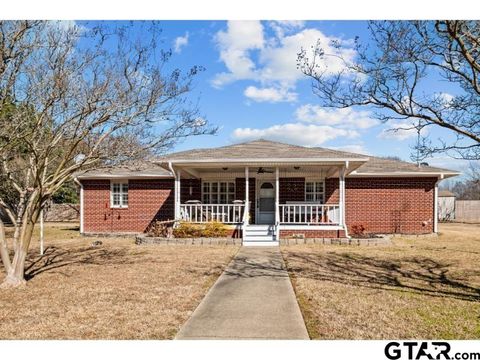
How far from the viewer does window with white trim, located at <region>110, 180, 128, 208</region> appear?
63.1ft

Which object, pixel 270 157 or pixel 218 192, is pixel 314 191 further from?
pixel 218 192

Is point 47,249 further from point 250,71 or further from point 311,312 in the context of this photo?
point 311,312

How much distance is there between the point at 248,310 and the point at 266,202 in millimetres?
12536

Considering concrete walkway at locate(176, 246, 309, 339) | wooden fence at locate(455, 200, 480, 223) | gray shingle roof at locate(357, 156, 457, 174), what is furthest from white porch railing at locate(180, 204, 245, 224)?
wooden fence at locate(455, 200, 480, 223)

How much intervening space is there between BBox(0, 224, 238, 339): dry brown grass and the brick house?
527 cm

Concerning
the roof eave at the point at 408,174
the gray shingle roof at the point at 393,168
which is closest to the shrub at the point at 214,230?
the roof eave at the point at 408,174

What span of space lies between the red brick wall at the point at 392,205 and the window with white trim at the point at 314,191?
0.46m

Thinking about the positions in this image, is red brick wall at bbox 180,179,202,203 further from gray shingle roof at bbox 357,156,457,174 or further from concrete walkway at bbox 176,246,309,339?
concrete walkway at bbox 176,246,309,339

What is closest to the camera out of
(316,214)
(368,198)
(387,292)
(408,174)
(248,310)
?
(248,310)

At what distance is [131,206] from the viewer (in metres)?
19.0

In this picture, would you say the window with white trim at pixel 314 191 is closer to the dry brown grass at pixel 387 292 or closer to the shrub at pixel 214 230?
the shrub at pixel 214 230

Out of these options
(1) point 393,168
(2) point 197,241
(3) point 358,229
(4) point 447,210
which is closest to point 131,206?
(2) point 197,241

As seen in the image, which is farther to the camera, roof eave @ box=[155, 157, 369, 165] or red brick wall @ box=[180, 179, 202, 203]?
red brick wall @ box=[180, 179, 202, 203]
